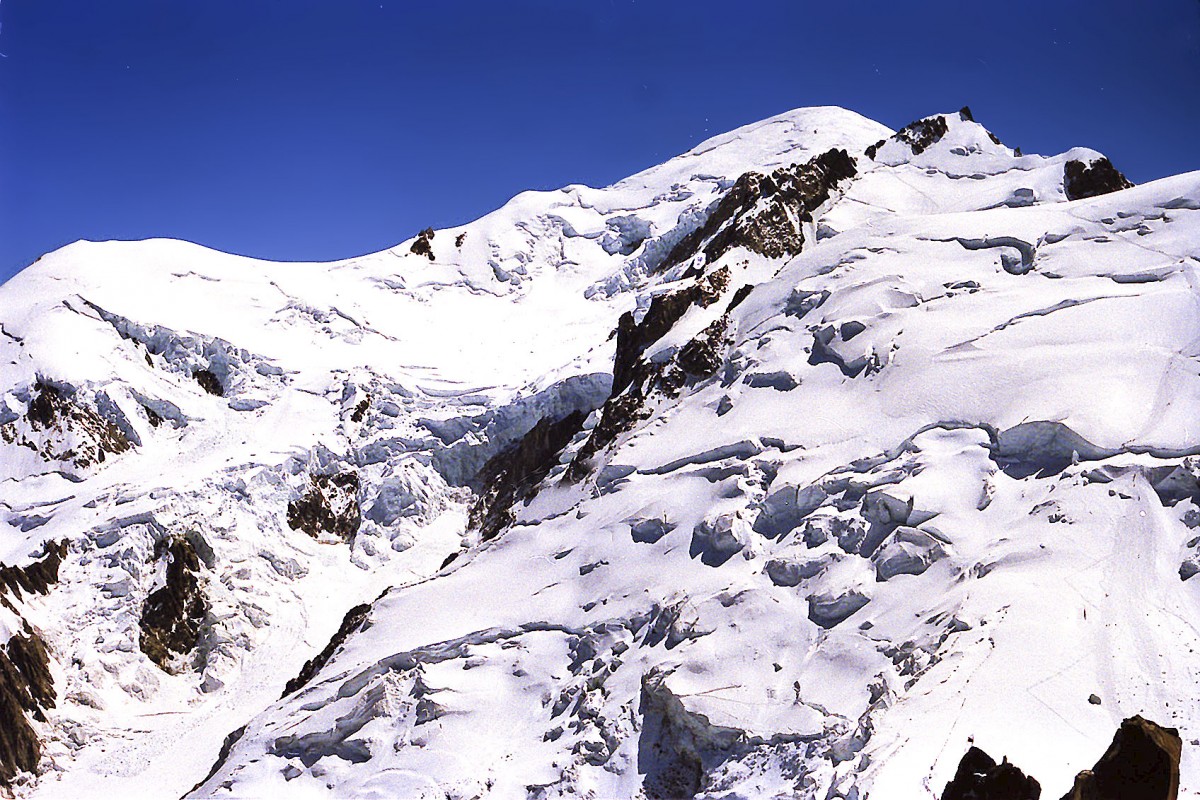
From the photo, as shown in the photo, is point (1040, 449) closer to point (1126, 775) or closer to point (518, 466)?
point (1126, 775)

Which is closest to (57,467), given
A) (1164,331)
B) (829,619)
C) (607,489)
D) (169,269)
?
(169,269)

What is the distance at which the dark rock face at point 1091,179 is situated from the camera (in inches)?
2506

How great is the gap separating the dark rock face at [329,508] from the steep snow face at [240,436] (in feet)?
0.44

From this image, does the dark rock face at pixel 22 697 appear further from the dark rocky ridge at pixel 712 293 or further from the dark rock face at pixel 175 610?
the dark rocky ridge at pixel 712 293

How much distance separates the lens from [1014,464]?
39000mm

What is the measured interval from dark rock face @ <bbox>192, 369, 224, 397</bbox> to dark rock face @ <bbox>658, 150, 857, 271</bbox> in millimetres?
33989

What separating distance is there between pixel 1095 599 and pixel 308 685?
3126 cm

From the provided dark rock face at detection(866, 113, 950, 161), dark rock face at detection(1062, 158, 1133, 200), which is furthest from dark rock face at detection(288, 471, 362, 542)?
dark rock face at detection(1062, 158, 1133, 200)

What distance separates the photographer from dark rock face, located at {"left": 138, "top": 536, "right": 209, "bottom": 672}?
2291 inches

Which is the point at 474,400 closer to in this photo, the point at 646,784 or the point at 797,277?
the point at 797,277

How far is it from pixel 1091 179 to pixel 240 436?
54.6 meters

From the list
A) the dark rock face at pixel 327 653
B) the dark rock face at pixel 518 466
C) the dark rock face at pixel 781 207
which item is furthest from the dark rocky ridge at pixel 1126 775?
the dark rock face at pixel 781 207

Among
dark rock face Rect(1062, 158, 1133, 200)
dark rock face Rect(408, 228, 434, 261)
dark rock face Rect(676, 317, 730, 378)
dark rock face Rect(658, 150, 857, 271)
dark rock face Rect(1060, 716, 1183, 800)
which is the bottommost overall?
dark rock face Rect(1060, 716, 1183, 800)

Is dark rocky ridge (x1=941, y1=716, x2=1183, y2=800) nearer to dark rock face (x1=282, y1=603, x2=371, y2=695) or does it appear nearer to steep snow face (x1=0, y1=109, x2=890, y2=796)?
dark rock face (x1=282, y1=603, x2=371, y2=695)
